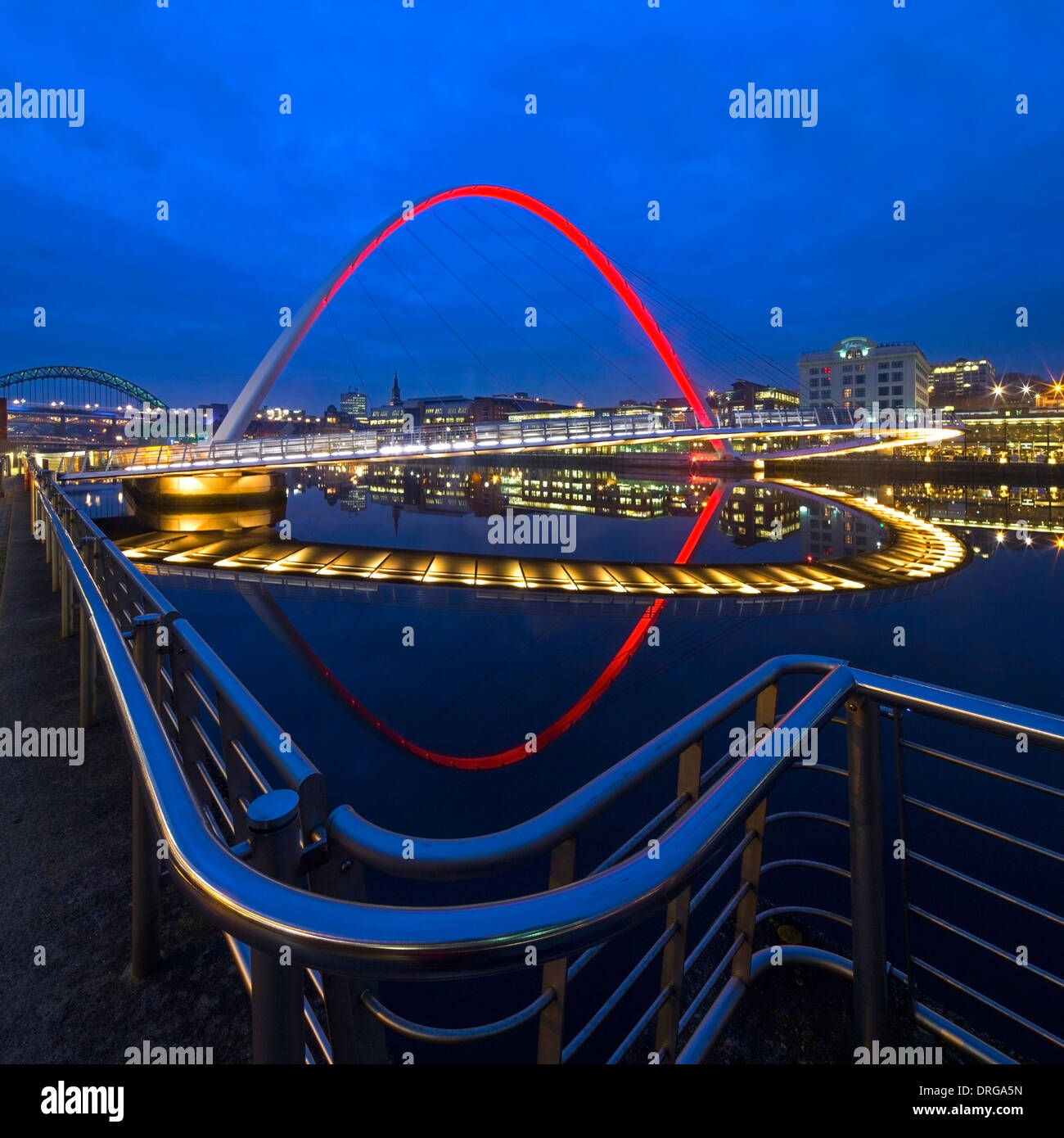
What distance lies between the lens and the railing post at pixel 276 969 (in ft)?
3.19

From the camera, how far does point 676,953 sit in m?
1.66

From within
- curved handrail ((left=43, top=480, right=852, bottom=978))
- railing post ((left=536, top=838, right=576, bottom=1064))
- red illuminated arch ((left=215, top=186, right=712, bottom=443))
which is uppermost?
red illuminated arch ((left=215, top=186, right=712, bottom=443))

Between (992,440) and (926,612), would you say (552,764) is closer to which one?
(926,612)

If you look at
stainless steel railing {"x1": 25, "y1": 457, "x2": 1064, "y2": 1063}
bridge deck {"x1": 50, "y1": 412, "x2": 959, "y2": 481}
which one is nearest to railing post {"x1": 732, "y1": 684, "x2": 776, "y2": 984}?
stainless steel railing {"x1": 25, "y1": 457, "x2": 1064, "y2": 1063}

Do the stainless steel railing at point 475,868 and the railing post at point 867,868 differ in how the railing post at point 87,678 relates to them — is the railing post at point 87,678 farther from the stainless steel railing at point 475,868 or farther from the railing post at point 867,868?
the railing post at point 867,868

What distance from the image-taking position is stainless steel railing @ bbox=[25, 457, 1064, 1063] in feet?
2.82

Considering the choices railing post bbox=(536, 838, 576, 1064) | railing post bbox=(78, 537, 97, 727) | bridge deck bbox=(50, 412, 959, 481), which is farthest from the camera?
bridge deck bbox=(50, 412, 959, 481)

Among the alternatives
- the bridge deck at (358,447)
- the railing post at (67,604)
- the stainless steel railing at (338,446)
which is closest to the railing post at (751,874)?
the railing post at (67,604)

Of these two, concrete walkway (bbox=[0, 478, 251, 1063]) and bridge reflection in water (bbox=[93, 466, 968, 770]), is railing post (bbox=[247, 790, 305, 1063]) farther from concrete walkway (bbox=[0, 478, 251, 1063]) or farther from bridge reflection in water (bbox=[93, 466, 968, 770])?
bridge reflection in water (bbox=[93, 466, 968, 770])

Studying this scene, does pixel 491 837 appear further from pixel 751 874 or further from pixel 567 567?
pixel 567 567

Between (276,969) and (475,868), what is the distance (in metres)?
0.35

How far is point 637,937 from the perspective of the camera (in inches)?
135

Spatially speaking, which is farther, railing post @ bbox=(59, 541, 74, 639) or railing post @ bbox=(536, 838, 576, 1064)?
railing post @ bbox=(59, 541, 74, 639)

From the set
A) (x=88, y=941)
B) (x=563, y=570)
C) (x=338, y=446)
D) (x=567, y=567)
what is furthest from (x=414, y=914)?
(x=338, y=446)
